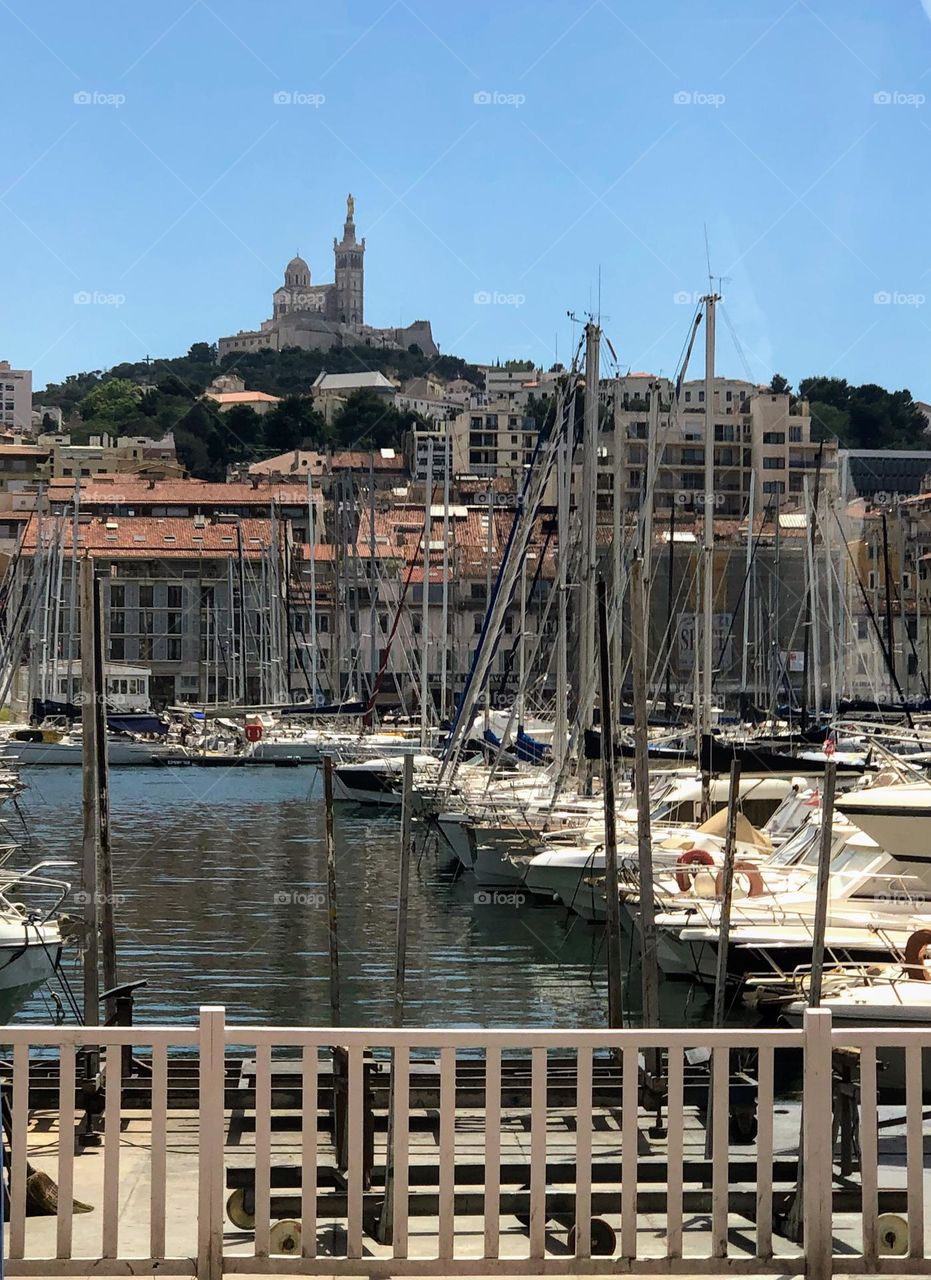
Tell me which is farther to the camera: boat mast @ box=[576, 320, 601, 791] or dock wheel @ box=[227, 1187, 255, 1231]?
boat mast @ box=[576, 320, 601, 791]

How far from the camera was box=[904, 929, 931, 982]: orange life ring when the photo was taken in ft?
55.3

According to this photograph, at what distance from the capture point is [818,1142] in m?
6.36

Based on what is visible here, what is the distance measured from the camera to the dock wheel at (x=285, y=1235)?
6.92m

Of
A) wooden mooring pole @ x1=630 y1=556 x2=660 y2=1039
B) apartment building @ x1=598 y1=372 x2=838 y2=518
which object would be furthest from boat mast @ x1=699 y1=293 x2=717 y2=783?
apartment building @ x1=598 y1=372 x2=838 y2=518

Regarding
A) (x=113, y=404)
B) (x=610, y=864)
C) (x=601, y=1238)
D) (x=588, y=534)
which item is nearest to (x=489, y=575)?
(x=588, y=534)

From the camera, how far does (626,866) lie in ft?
79.3

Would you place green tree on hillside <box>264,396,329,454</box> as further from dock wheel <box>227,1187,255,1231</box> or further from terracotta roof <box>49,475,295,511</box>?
dock wheel <box>227,1187,255,1231</box>

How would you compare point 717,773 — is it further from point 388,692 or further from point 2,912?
point 388,692

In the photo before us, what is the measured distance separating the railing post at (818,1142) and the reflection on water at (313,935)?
1405 centimetres

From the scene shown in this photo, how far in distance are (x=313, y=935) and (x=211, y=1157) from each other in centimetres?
2181

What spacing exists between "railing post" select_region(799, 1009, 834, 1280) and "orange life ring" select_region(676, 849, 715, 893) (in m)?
16.8

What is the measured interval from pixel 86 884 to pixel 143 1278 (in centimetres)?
876

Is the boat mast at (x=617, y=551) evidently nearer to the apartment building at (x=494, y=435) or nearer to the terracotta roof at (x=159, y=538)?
the terracotta roof at (x=159, y=538)

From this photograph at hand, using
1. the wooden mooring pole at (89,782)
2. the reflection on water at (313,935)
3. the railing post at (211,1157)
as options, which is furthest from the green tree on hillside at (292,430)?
the railing post at (211,1157)
